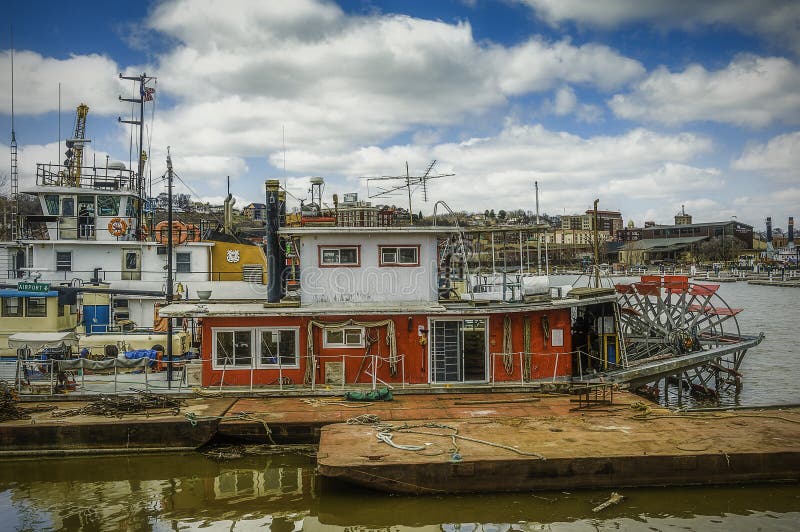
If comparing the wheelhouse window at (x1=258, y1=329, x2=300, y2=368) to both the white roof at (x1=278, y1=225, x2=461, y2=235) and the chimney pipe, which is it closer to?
the chimney pipe

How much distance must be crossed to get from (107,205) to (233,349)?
14.3 m

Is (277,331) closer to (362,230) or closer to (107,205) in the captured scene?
(362,230)

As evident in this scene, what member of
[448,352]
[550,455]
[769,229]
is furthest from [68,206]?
[769,229]

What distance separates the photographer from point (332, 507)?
1238 centimetres

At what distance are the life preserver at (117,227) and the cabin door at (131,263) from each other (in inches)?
38.4

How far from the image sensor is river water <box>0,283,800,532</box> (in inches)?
461

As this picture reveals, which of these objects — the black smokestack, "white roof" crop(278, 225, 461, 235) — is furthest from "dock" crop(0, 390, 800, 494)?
the black smokestack

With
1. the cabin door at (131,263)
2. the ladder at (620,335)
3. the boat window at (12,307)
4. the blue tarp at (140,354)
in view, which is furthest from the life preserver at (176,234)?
the ladder at (620,335)

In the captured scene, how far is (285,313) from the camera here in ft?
55.1

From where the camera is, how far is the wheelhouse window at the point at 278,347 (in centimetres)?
1717

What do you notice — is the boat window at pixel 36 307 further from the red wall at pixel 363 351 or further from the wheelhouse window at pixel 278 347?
the wheelhouse window at pixel 278 347

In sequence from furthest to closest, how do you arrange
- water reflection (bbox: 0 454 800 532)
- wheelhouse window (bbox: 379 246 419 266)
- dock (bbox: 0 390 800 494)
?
wheelhouse window (bbox: 379 246 419 266) → dock (bbox: 0 390 800 494) → water reflection (bbox: 0 454 800 532)

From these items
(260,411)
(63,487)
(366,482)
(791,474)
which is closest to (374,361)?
(260,411)

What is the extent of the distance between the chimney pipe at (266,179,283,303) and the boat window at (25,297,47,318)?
31.1ft
